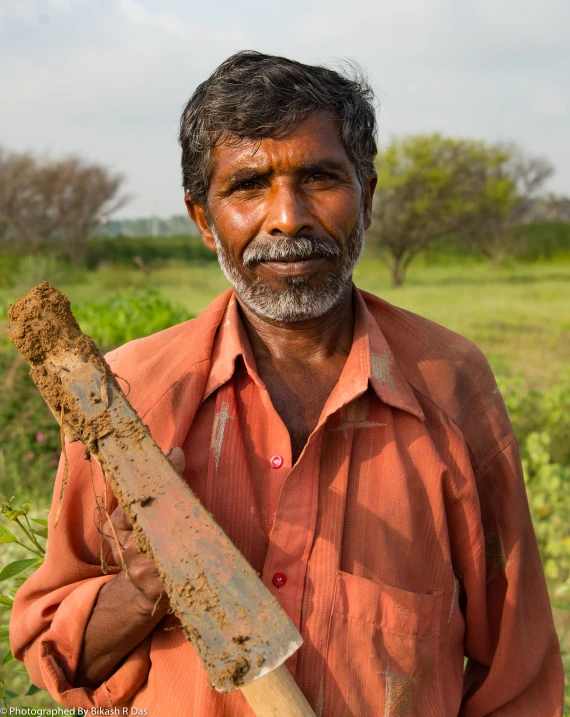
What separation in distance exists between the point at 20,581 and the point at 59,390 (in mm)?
887

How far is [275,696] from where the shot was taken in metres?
1.19

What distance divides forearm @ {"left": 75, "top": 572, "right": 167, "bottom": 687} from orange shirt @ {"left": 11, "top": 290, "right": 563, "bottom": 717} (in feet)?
0.09

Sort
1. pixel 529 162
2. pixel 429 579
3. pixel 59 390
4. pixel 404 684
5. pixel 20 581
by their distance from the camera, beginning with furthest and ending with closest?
1. pixel 529 162
2. pixel 20 581
3. pixel 429 579
4. pixel 404 684
5. pixel 59 390

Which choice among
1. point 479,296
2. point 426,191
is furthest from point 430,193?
point 479,296

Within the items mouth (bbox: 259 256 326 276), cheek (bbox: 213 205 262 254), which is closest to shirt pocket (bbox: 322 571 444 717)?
mouth (bbox: 259 256 326 276)

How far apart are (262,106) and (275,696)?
49.1 inches

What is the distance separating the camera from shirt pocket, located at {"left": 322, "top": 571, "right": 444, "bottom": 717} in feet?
4.71

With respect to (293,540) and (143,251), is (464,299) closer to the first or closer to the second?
(293,540)

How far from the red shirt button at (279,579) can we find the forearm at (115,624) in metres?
0.23

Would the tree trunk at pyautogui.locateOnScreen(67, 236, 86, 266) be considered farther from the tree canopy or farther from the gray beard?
the gray beard

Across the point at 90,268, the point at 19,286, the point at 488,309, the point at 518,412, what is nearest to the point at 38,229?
the point at 90,268

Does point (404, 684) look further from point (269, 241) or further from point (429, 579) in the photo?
point (269, 241)

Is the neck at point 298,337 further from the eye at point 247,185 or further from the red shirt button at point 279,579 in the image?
the red shirt button at point 279,579

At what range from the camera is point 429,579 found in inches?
62.5
